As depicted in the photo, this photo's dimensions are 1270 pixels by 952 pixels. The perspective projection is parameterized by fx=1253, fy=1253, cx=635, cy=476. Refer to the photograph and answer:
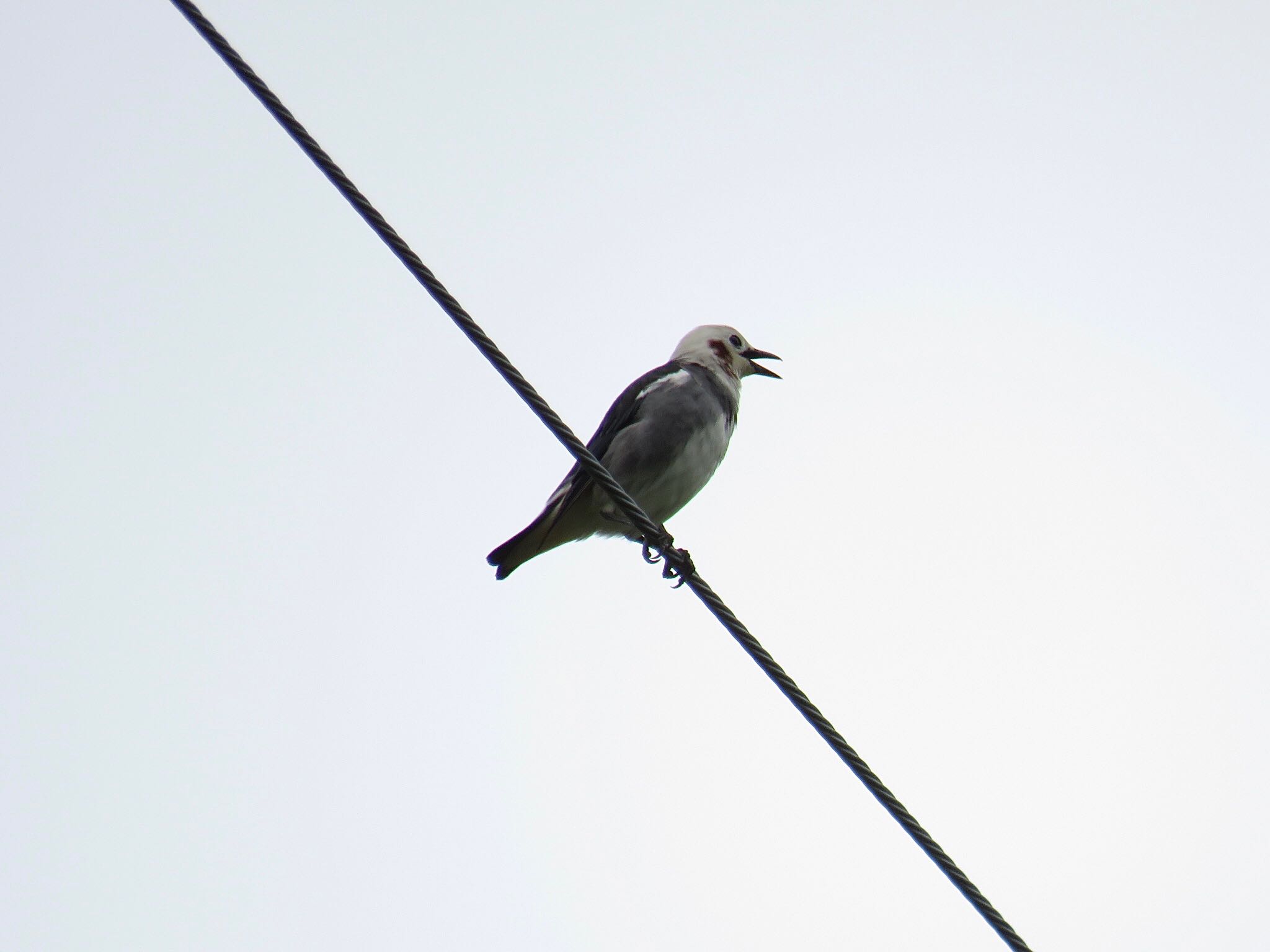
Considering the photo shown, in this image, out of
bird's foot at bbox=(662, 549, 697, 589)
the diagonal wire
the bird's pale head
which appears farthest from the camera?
the bird's pale head

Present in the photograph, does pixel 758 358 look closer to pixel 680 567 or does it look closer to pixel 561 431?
pixel 680 567

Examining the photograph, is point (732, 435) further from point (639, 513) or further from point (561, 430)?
point (561, 430)

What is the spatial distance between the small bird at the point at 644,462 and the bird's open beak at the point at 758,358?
3.33 ft

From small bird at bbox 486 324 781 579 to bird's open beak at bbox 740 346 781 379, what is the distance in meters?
1.01

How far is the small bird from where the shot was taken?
5.50 m

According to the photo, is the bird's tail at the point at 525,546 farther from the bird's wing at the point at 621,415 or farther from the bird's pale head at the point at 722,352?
the bird's pale head at the point at 722,352

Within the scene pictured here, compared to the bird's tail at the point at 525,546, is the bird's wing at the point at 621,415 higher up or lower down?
higher up

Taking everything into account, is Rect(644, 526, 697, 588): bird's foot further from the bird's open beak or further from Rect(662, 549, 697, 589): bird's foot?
the bird's open beak

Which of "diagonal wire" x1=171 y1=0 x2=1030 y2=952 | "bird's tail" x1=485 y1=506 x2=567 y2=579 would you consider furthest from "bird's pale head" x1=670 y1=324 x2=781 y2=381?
"diagonal wire" x1=171 y1=0 x2=1030 y2=952

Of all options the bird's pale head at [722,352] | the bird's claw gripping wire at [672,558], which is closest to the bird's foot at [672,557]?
the bird's claw gripping wire at [672,558]

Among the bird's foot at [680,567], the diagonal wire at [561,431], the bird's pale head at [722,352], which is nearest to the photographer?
the diagonal wire at [561,431]

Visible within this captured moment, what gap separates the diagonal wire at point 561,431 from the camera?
9.04 feet

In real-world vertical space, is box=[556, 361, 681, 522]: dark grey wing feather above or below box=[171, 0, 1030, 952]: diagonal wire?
above

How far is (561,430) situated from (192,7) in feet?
4.39
